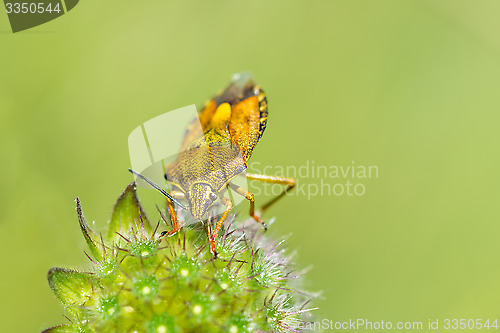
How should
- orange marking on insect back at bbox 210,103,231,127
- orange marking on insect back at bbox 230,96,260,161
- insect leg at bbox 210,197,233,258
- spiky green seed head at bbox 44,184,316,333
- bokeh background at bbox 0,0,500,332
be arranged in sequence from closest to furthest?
spiky green seed head at bbox 44,184,316,333, insect leg at bbox 210,197,233,258, orange marking on insect back at bbox 210,103,231,127, orange marking on insect back at bbox 230,96,260,161, bokeh background at bbox 0,0,500,332

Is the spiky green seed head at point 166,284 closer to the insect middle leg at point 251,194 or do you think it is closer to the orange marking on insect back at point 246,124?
the insect middle leg at point 251,194

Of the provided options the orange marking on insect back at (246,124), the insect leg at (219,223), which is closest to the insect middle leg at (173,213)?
the insect leg at (219,223)

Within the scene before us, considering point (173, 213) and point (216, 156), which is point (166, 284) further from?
point (216, 156)

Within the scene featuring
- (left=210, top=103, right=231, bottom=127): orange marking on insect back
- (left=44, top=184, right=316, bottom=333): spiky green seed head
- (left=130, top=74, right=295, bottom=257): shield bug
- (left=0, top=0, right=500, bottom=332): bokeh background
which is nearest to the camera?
(left=44, top=184, right=316, bottom=333): spiky green seed head

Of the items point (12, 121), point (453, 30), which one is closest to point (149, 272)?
point (12, 121)

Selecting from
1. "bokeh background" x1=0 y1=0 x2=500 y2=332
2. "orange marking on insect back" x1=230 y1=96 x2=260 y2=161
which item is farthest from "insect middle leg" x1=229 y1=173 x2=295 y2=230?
"bokeh background" x1=0 y1=0 x2=500 y2=332

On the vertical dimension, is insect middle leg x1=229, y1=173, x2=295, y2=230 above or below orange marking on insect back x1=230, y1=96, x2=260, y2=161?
below

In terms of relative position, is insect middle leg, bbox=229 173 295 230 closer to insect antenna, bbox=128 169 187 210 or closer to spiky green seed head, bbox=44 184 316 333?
spiky green seed head, bbox=44 184 316 333

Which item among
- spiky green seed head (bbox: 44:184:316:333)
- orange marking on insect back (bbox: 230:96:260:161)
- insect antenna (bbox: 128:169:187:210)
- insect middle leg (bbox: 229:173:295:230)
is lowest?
spiky green seed head (bbox: 44:184:316:333)
